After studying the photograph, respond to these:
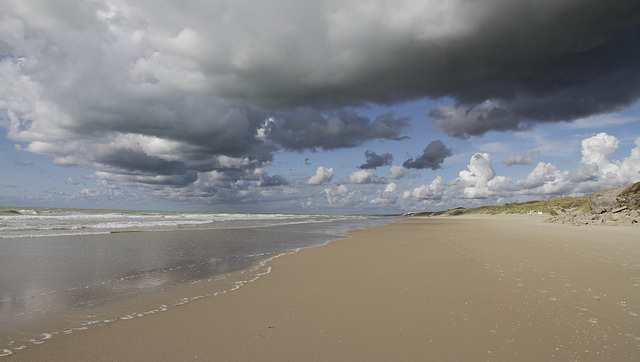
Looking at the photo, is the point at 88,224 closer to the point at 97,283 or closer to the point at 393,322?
the point at 97,283

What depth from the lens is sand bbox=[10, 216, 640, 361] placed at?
13.6 ft

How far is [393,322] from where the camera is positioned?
518cm

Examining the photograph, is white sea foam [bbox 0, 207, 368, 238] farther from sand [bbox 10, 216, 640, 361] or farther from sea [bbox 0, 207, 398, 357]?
sand [bbox 10, 216, 640, 361]

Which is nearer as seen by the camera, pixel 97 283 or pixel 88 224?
pixel 97 283

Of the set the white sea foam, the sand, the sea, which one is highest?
the white sea foam

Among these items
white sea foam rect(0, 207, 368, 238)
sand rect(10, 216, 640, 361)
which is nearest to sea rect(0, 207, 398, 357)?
sand rect(10, 216, 640, 361)

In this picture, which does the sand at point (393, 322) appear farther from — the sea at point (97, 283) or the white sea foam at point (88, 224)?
the white sea foam at point (88, 224)

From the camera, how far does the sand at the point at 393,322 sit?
13.6 feet

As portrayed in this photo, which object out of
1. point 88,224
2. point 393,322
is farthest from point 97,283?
point 88,224

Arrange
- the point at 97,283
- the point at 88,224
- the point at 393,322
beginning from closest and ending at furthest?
the point at 393,322 < the point at 97,283 < the point at 88,224

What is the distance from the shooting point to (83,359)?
4.02 m

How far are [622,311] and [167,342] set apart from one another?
7538 mm

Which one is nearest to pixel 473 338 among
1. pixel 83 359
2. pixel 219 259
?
pixel 83 359

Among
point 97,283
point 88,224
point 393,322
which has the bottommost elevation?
point 393,322
